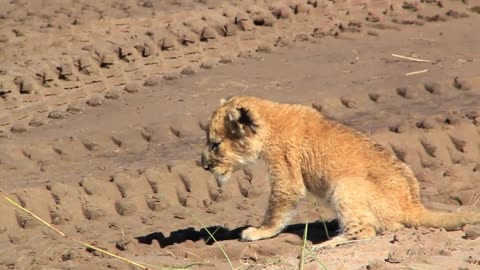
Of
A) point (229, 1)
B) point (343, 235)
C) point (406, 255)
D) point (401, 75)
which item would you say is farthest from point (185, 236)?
point (229, 1)

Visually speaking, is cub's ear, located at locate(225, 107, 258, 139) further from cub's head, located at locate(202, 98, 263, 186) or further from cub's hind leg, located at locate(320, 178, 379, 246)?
cub's hind leg, located at locate(320, 178, 379, 246)

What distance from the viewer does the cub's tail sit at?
8.38 metres

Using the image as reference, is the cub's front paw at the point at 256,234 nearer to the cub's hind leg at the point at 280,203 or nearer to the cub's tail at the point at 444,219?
the cub's hind leg at the point at 280,203

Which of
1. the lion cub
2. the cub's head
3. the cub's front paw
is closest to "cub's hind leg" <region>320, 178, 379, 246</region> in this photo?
the lion cub

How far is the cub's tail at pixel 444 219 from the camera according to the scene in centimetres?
838

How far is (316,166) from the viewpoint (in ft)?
29.5

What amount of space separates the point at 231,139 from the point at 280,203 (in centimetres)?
74

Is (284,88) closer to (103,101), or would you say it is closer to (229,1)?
(103,101)

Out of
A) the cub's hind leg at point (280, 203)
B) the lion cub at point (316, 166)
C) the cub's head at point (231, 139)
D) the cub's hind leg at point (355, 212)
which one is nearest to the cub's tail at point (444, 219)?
the lion cub at point (316, 166)

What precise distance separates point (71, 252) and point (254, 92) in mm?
4516

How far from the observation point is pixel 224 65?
14602 millimetres

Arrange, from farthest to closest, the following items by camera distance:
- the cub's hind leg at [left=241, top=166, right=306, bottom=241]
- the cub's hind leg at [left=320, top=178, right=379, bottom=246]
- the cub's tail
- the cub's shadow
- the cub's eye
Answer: the cub's eye < the cub's shadow < the cub's hind leg at [left=241, top=166, right=306, bottom=241] < the cub's hind leg at [left=320, top=178, right=379, bottom=246] < the cub's tail

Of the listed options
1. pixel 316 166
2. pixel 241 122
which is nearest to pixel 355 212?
pixel 316 166

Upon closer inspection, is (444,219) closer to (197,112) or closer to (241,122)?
(241,122)
